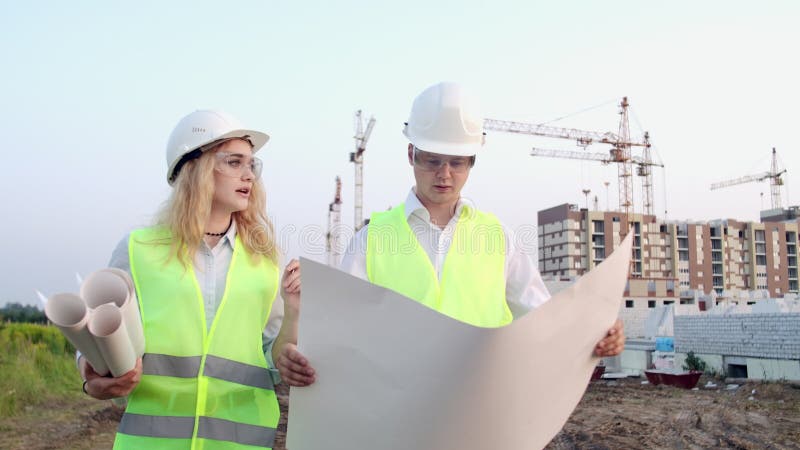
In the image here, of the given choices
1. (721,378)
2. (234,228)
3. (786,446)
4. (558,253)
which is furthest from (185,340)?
(558,253)

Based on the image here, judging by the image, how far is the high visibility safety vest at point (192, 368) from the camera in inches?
79.5

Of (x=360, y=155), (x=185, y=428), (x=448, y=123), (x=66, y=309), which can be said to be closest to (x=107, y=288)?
(x=66, y=309)

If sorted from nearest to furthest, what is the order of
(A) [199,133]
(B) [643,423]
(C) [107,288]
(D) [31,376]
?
(C) [107,288] → (A) [199,133] → (B) [643,423] → (D) [31,376]

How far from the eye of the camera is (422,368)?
61.7 inches

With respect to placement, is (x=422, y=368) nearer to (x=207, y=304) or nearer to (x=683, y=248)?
(x=207, y=304)

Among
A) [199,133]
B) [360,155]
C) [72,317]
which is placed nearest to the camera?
[72,317]

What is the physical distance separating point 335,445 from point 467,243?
0.80 metres

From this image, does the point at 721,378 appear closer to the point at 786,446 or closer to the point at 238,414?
the point at 786,446

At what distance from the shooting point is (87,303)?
1.61 m

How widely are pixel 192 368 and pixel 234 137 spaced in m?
0.79

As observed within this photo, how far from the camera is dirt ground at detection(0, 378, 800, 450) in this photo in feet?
29.0

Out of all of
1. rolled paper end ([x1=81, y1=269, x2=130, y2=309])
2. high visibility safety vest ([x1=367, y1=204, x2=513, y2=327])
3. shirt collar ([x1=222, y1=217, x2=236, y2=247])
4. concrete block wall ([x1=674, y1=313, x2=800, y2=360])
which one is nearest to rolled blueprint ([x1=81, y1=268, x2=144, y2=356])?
rolled paper end ([x1=81, y1=269, x2=130, y2=309])

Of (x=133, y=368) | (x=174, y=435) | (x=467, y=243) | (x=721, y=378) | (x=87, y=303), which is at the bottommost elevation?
(x=721, y=378)

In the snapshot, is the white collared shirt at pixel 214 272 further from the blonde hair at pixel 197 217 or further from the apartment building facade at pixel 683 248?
the apartment building facade at pixel 683 248
